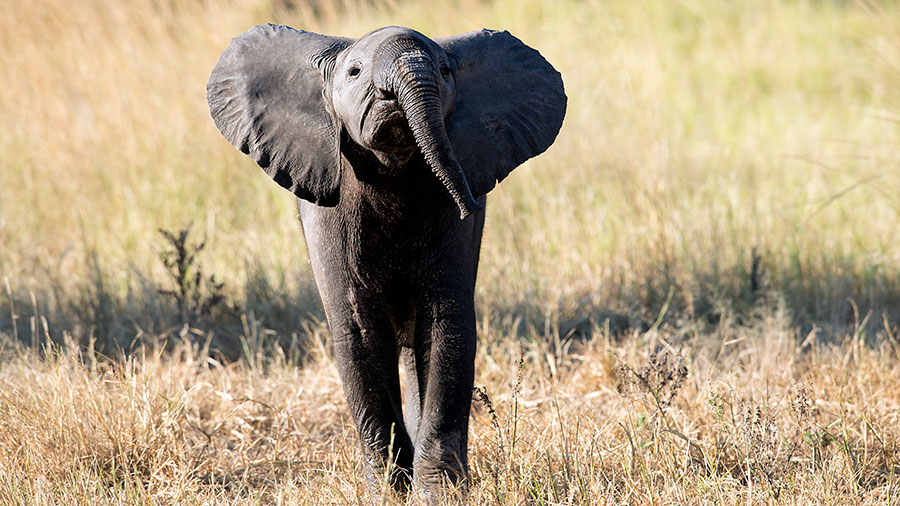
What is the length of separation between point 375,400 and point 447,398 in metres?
0.24

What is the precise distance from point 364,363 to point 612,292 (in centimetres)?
243

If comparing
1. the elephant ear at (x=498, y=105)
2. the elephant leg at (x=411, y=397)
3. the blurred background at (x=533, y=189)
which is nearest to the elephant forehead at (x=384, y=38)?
the elephant ear at (x=498, y=105)

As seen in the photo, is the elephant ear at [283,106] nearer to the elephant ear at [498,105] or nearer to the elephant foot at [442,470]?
the elephant ear at [498,105]

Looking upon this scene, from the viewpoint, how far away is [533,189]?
638 cm

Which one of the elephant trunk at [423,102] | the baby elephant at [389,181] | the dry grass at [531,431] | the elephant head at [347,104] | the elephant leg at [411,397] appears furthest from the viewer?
the elephant leg at [411,397]

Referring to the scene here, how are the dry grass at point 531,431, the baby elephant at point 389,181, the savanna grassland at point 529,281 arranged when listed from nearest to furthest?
the baby elephant at point 389,181 < the dry grass at point 531,431 < the savanna grassland at point 529,281

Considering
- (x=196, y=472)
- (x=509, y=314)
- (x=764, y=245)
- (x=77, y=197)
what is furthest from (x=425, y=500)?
(x=77, y=197)

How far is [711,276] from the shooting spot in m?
5.18

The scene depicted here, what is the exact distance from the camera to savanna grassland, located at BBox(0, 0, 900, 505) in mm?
3465

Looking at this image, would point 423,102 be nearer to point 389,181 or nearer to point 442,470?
point 389,181

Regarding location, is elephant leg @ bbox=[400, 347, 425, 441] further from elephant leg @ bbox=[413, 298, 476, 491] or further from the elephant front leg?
elephant leg @ bbox=[413, 298, 476, 491]

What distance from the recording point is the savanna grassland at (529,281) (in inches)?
136

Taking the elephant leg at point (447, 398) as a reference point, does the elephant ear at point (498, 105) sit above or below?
above

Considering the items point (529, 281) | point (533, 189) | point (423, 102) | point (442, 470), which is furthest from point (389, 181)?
point (533, 189)
